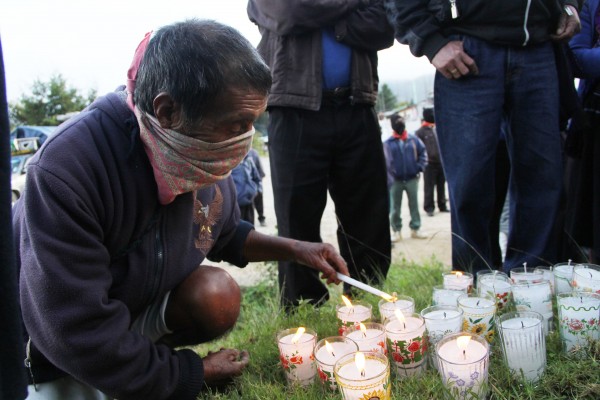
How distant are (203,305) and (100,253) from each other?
551 millimetres

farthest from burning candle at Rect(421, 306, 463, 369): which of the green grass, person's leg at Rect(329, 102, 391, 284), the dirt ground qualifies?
the dirt ground

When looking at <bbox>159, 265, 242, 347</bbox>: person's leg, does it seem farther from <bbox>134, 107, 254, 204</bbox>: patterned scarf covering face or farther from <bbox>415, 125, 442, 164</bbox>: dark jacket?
<bbox>415, 125, 442, 164</bbox>: dark jacket

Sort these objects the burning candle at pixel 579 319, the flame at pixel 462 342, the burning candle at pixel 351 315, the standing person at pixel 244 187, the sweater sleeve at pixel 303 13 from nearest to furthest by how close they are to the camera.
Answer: the flame at pixel 462 342 < the burning candle at pixel 579 319 < the burning candle at pixel 351 315 < the sweater sleeve at pixel 303 13 < the standing person at pixel 244 187

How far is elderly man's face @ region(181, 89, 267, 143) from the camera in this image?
1471mm

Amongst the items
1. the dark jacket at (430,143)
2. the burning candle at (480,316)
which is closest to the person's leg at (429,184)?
the dark jacket at (430,143)

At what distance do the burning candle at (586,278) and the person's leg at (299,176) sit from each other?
1.22 meters

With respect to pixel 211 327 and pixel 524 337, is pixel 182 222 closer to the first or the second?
pixel 211 327

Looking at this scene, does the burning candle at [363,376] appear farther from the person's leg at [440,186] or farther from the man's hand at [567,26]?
the person's leg at [440,186]

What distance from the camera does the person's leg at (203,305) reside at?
198cm

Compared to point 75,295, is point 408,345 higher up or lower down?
lower down

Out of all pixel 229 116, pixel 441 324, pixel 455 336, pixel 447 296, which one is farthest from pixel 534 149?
pixel 229 116

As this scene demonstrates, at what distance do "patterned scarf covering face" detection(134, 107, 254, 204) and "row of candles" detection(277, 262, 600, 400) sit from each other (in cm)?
68

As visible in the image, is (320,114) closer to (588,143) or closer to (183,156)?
(183,156)

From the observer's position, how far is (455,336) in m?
1.61
